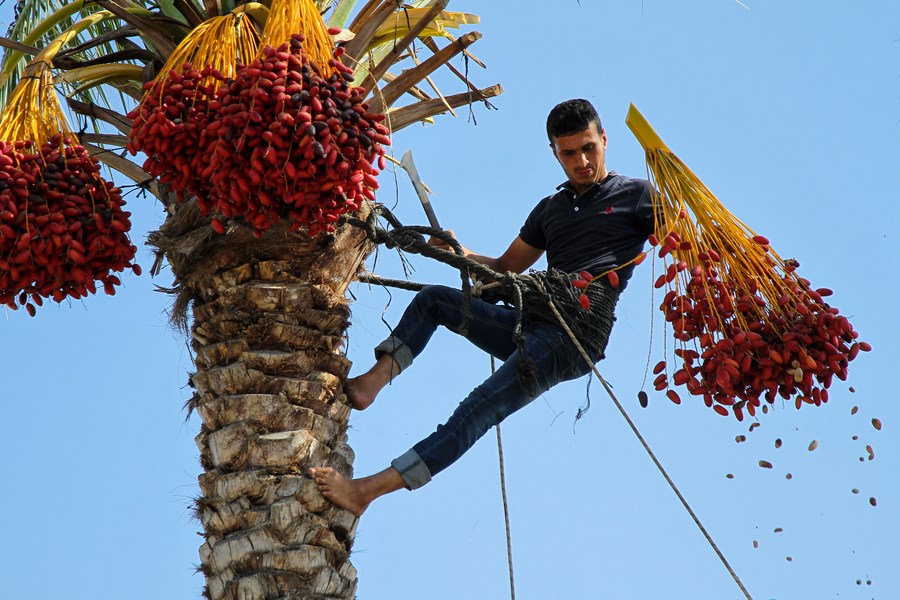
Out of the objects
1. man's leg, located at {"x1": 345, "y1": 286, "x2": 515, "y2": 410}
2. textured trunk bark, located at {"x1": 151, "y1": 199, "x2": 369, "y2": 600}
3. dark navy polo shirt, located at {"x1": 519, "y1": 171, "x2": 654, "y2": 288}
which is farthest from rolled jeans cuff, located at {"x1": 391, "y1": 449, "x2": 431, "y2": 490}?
dark navy polo shirt, located at {"x1": 519, "y1": 171, "x2": 654, "y2": 288}

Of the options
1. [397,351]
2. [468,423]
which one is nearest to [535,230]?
[397,351]

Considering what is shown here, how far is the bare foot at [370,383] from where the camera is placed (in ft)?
15.8

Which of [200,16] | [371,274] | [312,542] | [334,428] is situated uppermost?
[200,16]

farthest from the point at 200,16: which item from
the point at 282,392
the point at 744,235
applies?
the point at 744,235

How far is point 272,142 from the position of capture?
3.82 m

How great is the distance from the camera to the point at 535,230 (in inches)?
218

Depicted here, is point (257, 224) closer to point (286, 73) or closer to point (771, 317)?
point (286, 73)

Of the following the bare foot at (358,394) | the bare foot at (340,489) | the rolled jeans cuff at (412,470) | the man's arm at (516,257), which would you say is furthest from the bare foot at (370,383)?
the man's arm at (516,257)

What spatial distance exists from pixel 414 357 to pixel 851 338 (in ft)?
5.85

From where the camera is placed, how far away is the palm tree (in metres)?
4.31

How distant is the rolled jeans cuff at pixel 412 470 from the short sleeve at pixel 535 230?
4.26 feet

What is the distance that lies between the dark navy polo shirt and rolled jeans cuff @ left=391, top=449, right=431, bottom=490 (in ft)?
3.52

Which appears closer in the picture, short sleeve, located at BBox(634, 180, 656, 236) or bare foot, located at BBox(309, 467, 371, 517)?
bare foot, located at BBox(309, 467, 371, 517)

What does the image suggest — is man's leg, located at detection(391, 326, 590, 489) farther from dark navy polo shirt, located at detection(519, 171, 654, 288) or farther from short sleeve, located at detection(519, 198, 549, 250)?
short sleeve, located at detection(519, 198, 549, 250)
